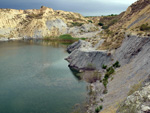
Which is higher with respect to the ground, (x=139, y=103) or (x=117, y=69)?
(x=139, y=103)

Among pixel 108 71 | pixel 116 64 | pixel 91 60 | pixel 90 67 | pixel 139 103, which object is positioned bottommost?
pixel 90 67

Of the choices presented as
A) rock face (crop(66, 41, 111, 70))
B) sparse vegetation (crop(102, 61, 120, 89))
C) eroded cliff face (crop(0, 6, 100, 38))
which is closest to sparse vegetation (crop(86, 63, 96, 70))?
rock face (crop(66, 41, 111, 70))

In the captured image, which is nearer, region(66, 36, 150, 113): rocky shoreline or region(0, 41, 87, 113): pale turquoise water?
region(66, 36, 150, 113): rocky shoreline

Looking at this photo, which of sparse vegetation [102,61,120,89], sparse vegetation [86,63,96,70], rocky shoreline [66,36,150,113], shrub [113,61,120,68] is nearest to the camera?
rocky shoreline [66,36,150,113]

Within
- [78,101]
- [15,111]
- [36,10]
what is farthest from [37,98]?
[36,10]

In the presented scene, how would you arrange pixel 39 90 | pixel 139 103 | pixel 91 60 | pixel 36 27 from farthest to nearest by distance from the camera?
pixel 36 27 → pixel 91 60 → pixel 39 90 → pixel 139 103

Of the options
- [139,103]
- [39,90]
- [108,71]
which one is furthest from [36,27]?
[139,103]

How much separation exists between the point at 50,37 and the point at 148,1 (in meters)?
73.9

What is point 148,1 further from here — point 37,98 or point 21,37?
point 21,37

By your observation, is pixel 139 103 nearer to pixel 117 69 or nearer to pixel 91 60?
pixel 117 69

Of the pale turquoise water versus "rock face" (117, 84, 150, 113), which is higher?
"rock face" (117, 84, 150, 113)

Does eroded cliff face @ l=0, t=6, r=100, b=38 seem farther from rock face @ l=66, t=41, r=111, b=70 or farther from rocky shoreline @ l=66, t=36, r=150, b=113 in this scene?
rocky shoreline @ l=66, t=36, r=150, b=113

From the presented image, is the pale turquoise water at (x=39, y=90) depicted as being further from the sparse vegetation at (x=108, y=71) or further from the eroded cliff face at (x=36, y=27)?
the eroded cliff face at (x=36, y=27)

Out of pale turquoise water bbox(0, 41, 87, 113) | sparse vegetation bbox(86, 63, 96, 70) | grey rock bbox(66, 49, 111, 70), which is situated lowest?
pale turquoise water bbox(0, 41, 87, 113)
